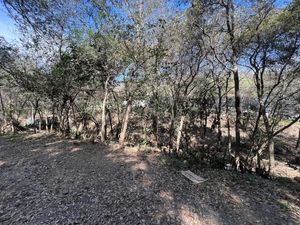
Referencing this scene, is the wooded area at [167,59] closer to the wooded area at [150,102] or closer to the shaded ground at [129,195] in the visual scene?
the wooded area at [150,102]

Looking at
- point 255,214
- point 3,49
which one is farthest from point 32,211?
point 3,49

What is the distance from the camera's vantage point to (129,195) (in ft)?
15.7

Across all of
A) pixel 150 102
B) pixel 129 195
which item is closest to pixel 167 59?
pixel 150 102

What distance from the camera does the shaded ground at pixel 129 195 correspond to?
404 centimetres

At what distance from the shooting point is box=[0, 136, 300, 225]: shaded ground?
404 cm

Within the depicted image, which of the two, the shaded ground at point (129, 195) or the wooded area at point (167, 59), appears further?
the wooded area at point (167, 59)

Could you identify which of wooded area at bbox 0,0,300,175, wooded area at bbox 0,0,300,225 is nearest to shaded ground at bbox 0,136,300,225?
wooded area at bbox 0,0,300,225

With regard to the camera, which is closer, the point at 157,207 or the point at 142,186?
the point at 157,207

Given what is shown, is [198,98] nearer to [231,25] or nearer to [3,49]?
[231,25]

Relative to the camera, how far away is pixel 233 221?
13.3 feet

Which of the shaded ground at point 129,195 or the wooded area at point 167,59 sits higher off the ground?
the wooded area at point 167,59

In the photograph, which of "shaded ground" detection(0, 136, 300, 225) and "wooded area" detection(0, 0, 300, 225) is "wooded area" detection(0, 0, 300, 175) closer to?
"wooded area" detection(0, 0, 300, 225)

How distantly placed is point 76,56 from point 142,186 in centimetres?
661

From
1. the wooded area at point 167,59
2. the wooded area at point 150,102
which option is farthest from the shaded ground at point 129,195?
the wooded area at point 167,59
